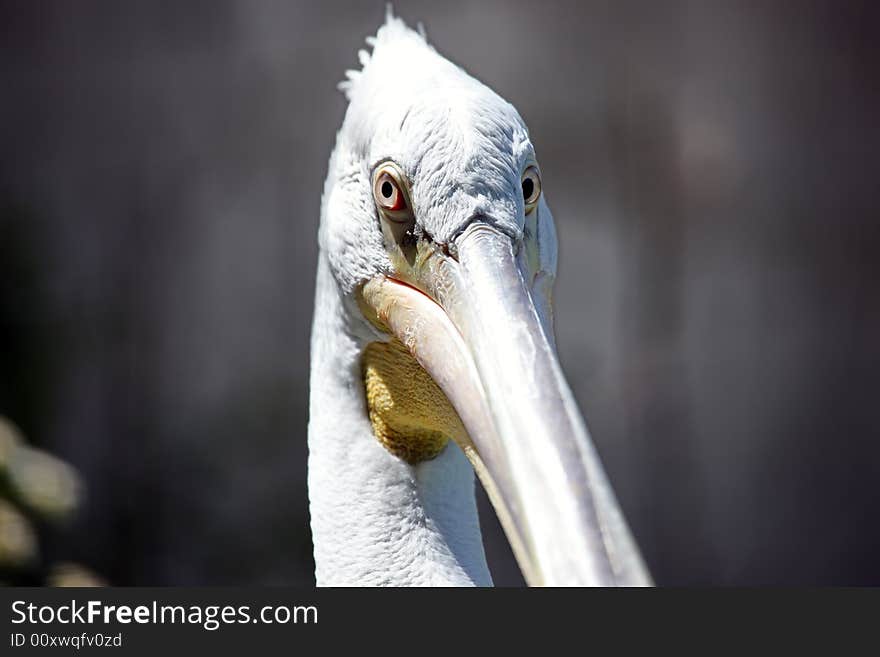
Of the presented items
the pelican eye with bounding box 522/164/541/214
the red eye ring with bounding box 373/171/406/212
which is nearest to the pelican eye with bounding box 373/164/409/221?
the red eye ring with bounding box 373/171/406/212

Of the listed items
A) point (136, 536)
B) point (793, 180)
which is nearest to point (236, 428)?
point (136, 536)

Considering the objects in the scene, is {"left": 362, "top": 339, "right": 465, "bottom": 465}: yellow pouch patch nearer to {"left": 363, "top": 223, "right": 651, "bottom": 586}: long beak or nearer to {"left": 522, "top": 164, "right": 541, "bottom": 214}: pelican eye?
{"left": 363, "top": 223, "right": 651, "bottom": 586}: long beak

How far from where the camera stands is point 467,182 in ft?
4.12

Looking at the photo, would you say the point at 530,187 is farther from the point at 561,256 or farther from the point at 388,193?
the point at 561,256

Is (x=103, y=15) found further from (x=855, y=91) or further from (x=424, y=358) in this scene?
(x=424, y=358)

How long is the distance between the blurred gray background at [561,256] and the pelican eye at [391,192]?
300 cm

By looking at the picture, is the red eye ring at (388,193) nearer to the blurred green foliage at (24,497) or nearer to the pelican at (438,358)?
the pelican at (438,358)

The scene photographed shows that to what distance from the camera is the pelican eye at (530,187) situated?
1.34 metres

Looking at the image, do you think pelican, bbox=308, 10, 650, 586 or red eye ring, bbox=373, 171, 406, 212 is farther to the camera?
red eye ring, bbox=373, 171, 406, 212

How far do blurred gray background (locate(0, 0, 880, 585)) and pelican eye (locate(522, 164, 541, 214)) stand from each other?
302cm

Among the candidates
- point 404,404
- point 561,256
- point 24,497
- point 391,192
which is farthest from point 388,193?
point 561,256

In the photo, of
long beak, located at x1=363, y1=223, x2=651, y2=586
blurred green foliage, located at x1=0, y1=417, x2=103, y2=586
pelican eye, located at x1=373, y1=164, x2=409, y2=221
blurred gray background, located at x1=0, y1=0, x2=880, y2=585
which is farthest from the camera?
blurred gray background, located at x1=0, y1=0, x2=880, y2=585

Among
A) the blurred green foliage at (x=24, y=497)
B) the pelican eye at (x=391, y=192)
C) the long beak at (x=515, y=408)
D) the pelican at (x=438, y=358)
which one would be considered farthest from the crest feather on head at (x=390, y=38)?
the blurred green foliage at (x=24, y=497)

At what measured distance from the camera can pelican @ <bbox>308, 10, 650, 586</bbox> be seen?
1067 millimetres
